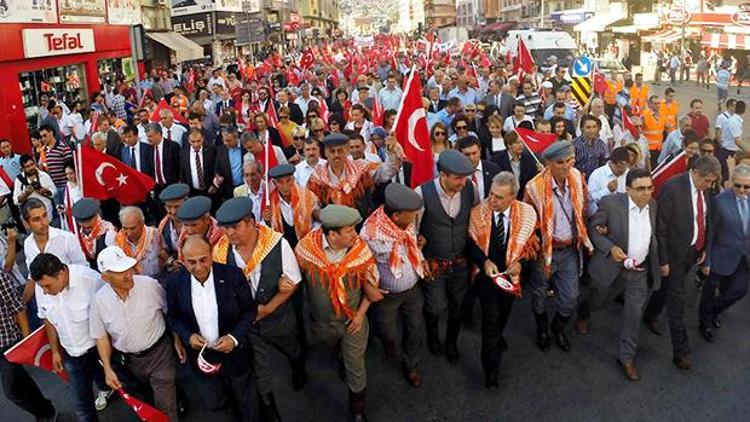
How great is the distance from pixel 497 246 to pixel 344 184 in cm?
178

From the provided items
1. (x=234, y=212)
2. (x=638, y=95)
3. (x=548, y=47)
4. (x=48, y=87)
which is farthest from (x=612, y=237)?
(x=548, y=47)

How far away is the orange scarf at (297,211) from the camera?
17.3 ft

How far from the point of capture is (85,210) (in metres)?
4.78

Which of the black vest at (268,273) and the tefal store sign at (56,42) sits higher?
the tefal store sign at (56,42)

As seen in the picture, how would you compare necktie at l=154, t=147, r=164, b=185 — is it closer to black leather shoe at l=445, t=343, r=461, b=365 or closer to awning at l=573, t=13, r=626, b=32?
black leather shoe at l=445, t=343, r=461, b=365

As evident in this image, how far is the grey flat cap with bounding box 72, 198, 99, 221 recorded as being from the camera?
15.5 ft

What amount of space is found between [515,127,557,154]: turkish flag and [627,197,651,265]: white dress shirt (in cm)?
211

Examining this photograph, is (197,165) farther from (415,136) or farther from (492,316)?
(492,316)

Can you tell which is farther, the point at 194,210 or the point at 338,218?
the point at 194,210

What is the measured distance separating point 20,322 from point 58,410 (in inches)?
46.5

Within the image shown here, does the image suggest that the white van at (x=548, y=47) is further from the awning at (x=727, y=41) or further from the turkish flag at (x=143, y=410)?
the turkish flag at (x=143, y=410)

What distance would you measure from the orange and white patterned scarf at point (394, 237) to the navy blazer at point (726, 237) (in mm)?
2561

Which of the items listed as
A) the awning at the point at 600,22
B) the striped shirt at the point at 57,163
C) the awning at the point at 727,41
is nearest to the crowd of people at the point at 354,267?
the striped shirt at the point at 57,163

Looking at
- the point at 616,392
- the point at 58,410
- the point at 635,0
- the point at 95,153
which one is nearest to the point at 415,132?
the point at 616,392
